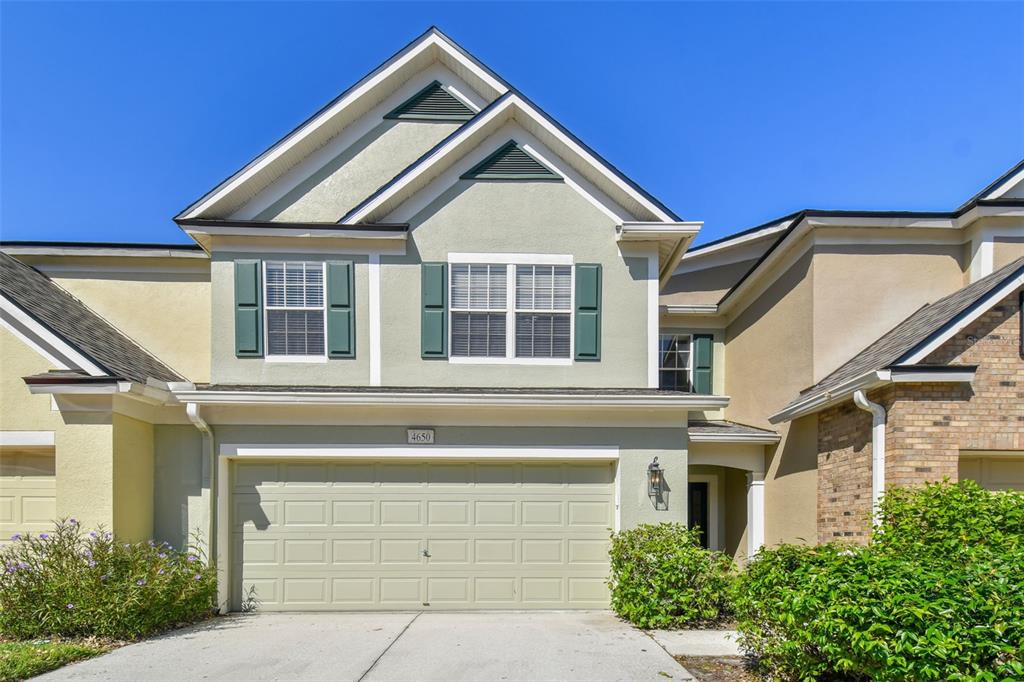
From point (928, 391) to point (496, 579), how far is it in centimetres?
657

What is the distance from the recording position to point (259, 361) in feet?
34.6

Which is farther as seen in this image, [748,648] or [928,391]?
[928,391]

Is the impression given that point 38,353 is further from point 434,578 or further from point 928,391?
point 928,391

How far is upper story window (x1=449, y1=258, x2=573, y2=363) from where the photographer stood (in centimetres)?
1069

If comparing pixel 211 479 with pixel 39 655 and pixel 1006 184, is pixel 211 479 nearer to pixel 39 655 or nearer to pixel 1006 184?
pixel 39 655

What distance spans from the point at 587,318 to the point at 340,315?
3835 mm

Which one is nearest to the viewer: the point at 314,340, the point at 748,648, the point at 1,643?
the point at 748,648

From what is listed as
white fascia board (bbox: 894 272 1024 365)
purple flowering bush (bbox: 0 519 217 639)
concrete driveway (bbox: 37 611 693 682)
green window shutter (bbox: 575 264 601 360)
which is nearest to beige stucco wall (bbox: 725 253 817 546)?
white fascia board (bbox: 894 272 1024 365)

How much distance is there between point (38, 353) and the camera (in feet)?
32.0

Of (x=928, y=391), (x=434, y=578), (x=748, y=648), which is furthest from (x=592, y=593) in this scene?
(x=928, y=391)

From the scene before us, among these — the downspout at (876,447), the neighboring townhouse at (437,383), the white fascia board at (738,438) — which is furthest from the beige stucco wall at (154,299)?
the downspout at (876,447)

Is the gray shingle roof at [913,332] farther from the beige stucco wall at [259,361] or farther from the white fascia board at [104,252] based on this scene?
the white fascia board at [104,252]


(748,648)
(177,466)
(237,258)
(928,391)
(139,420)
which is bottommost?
(748,648)

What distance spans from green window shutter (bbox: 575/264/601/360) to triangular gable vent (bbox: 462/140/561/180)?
1.73 m
